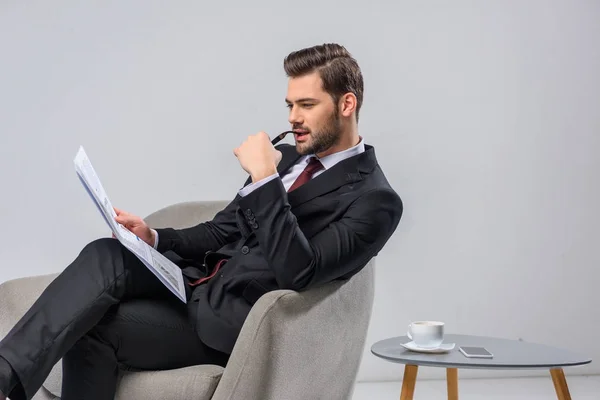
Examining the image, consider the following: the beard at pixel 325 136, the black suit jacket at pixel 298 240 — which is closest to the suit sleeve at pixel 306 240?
the black suit jacket at pixel 298 240

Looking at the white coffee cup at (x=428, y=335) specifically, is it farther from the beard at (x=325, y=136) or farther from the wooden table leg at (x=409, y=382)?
the beard at (x=325, y=136)

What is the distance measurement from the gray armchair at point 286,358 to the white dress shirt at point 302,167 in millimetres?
247

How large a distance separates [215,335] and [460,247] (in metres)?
1.79

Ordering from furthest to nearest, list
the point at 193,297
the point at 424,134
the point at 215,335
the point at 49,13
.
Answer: the point at 424,134, the point at 49,13, the point at 193,297, the point at 215,335

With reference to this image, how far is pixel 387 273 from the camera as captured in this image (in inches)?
136

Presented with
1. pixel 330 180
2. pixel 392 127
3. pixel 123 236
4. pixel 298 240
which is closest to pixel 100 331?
pixel 123 236

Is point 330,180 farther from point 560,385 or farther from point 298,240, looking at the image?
point 560,385

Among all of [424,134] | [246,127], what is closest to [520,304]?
[424,134]

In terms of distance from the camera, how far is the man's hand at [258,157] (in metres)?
1.91

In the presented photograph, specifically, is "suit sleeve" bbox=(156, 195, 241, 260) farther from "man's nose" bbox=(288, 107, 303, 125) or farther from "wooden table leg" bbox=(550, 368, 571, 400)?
"wooden table leg" bbox=(550, 368, 571, 400)

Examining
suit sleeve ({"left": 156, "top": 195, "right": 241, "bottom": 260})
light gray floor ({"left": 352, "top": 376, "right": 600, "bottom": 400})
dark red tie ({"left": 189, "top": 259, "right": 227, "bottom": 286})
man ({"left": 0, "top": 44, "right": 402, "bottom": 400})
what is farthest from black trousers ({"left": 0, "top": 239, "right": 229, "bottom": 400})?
light gray floor ({"left": 352, "top": 376, "right": 600, "bottom": 400})

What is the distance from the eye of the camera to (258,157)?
6.36ft

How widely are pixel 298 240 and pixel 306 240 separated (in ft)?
0.10

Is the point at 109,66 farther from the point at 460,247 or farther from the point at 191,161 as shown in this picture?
the point at 460,247
